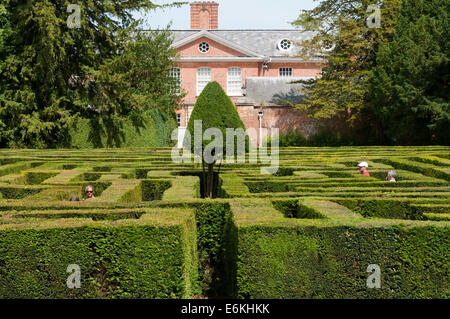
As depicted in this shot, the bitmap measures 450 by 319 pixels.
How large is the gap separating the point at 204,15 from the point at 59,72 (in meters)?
26.1

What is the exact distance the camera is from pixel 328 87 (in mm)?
31047

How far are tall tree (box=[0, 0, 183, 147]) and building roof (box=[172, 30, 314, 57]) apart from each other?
63.2ft

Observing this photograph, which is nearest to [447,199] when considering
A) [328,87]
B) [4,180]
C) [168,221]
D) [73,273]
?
[168,221]

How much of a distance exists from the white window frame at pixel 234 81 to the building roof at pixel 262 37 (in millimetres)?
2736

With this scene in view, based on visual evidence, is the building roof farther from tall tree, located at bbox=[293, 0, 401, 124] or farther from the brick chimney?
tall tree, located at bbox=[293, 0, 401, 124]

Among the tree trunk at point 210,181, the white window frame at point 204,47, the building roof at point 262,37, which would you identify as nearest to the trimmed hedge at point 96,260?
the tree trunk at point 210,181

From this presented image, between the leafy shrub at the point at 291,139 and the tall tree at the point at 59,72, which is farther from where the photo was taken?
the leafy shrub at the point at 291,139

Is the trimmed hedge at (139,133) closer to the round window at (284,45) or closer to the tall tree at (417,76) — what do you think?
the tall tree at (417,76)

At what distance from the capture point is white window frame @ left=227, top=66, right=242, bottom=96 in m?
42.3

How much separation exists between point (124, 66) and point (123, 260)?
66.1 feet

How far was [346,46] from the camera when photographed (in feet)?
100

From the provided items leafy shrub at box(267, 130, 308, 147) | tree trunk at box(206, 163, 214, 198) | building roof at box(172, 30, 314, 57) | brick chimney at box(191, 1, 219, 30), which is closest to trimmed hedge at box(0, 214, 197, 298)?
tree trunk at box(206, 163, 214, 198)

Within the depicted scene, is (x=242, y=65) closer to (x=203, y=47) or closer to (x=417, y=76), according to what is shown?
(x=203, y=47)

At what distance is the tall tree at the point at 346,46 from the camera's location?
29619 millimetres
